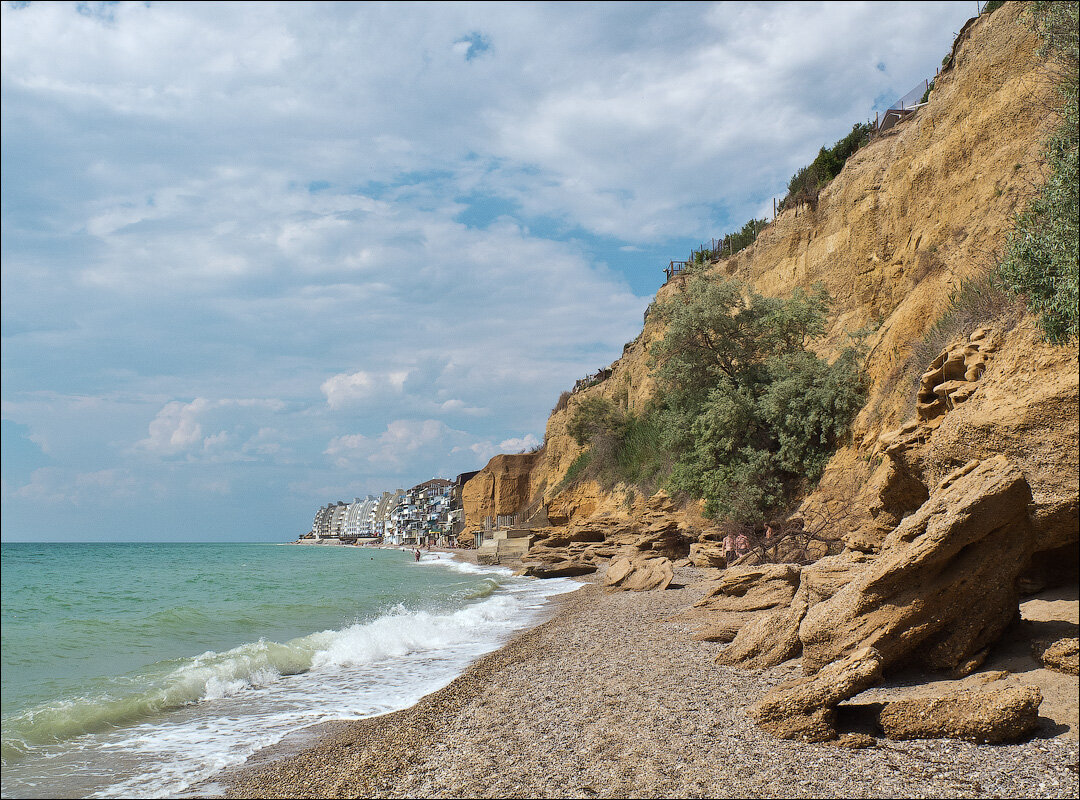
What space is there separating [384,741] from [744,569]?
738 cm

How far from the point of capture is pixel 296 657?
10953 millimetres

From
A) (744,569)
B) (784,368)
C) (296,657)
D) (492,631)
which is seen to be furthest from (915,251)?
(296,657)

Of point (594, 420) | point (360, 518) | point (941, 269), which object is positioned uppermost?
point (941, 269)

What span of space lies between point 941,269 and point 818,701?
49.6 ft

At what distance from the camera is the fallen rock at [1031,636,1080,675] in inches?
203

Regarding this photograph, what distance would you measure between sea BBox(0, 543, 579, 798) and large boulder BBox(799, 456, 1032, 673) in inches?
213

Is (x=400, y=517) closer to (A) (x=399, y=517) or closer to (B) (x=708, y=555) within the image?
(A) (x=399, y=517)

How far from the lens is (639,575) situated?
17.0m

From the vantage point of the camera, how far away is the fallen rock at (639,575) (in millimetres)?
16250

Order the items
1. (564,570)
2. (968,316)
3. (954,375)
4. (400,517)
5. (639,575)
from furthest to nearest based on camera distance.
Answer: (400,517)
(564,570)
(639,575)
(968,316)
(954,375)

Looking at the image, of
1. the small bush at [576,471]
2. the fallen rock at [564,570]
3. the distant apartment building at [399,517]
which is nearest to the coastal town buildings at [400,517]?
the distant apartment building at [399,517]

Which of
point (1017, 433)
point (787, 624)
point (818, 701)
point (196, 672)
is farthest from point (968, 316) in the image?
point (196, 672)

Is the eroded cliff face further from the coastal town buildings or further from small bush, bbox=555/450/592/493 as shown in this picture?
the coastal town buildings

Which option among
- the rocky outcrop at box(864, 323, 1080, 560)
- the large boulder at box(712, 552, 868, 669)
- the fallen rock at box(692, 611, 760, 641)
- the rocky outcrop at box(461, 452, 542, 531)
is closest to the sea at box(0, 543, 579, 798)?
the fallen rock at box(692, 611, 760, 641)
